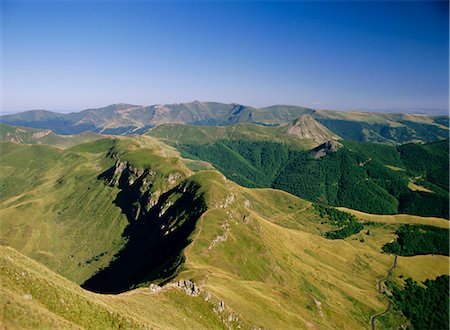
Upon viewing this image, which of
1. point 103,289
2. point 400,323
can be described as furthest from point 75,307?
point 400,323

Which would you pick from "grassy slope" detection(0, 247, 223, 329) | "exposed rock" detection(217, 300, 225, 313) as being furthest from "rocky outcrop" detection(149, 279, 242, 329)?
"grassy slope" detection(0, 247, 223, 329)

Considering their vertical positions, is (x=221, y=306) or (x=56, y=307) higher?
(x=56, y=307)

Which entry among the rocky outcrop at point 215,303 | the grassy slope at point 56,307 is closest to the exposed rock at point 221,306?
the rocky outcrop at point 215,303

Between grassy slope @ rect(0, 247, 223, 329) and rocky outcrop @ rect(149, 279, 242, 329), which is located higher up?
grassy slope @ rect(0, 247, 223, 329)

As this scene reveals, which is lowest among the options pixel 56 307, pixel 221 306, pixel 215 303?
pixel 221 306

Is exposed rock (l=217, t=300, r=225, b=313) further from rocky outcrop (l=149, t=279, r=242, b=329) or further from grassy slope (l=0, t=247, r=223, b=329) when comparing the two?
grassy slope (l=0, t=247, r=223, b=329)

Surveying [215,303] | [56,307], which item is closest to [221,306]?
[215,303]

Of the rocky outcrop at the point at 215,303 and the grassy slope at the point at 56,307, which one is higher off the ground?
the grassy slope at the point at 56,307

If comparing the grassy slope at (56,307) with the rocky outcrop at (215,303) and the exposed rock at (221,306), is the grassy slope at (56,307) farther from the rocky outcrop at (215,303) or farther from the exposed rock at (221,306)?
the exposed rock at (221,306)

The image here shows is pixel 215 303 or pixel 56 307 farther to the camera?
pixel 215 303

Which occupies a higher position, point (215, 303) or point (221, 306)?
point (215, 303)

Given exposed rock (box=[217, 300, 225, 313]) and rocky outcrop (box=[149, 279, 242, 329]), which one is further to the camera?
exposed rock (box=[217, 300, 225, 313])

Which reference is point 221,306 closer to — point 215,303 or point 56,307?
point 215,303
